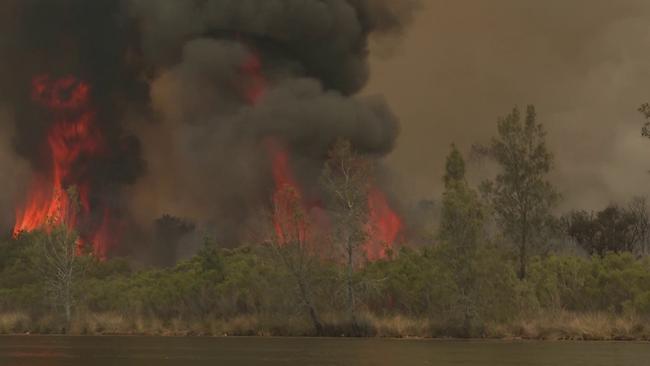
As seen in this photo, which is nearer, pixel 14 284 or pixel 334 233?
pixel 334 233

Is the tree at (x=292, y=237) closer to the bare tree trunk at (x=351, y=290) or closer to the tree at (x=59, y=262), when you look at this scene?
the bare tree trunk at (x=351, y=290)

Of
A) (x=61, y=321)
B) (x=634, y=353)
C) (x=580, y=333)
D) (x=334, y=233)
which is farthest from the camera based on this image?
(x=61, y=321)

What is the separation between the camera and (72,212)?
8988 cm

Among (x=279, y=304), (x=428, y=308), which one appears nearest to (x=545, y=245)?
(x=428, y=308)

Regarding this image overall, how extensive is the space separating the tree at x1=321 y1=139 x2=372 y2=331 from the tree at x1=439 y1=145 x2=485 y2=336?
27.7 ft

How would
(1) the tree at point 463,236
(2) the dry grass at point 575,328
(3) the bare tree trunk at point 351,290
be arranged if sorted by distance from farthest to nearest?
(3) the bare tree trunk at point 351,290 → (1) the tree at point 463,236 → (2) the dry grass at point 575,328

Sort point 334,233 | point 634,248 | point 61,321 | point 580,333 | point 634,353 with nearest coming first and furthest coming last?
point 634,353 < point 580,333 < point 334,233 < point 61,321 < point 634,248

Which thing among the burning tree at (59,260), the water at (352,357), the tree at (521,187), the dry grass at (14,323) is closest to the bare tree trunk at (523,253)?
the tree at (521,187)

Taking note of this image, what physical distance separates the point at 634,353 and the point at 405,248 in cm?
4142

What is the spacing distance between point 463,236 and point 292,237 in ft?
52.9

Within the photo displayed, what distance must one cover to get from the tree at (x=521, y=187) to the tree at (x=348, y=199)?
12041 millimetres

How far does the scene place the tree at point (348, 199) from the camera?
225 feet

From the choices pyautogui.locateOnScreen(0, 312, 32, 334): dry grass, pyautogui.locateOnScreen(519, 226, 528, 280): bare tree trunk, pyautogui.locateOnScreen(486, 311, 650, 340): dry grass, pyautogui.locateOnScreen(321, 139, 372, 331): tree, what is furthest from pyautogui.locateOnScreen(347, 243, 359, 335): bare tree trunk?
pyautogui.locateOnScreen(0, 312, 32, 334): dry grass

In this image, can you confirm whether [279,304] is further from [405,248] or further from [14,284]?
[14,284]
